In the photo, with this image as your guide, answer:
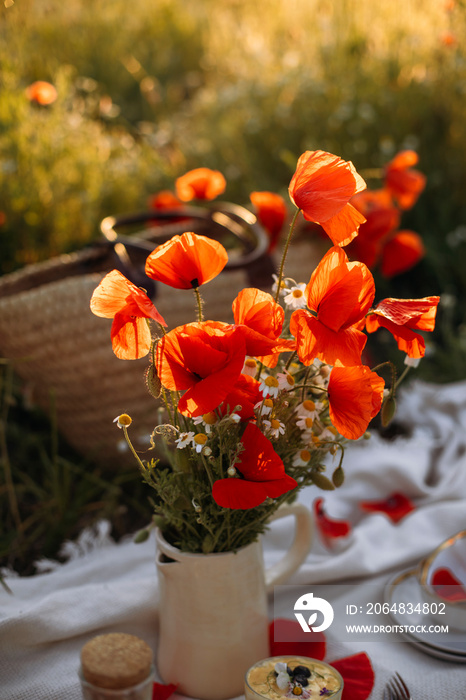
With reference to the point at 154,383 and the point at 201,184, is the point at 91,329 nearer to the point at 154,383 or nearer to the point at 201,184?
the point at 201,184

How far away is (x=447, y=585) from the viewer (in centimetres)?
83

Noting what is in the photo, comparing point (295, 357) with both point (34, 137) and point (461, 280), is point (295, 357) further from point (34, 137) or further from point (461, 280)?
point (461, 280)

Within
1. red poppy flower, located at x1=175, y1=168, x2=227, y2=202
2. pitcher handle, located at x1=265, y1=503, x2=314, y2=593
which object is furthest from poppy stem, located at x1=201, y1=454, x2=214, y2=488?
red poppy flower, located at x1=175, y1=168, x2=227, y2=202

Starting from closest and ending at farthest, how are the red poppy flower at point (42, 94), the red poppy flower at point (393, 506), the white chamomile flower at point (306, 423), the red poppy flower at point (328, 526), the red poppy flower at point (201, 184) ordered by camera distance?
1. the white chamomile flower at point (306, 423)
2. the red poppy flower at point (328, 526)
3. the red poppy flower at point (393, 506)
4. the red poppy flower at point (201, 184)
5. the red poppy flower at point (42, 94)

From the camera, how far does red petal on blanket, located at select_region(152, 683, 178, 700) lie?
2.32 ft

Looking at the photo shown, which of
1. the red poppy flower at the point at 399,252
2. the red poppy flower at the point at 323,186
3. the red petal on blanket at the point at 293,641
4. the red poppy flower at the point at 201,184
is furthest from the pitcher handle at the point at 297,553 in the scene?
the red poppy flower at the point at 399,252

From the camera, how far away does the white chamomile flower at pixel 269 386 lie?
1.94ft

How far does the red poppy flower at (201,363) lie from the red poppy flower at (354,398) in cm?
10

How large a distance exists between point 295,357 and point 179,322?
64 centimetres

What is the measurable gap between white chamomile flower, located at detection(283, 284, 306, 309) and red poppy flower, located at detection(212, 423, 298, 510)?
0.12m

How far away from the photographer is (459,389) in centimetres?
150

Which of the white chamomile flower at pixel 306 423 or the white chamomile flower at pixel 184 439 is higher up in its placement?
the white chamomile flower at pixel 184 439

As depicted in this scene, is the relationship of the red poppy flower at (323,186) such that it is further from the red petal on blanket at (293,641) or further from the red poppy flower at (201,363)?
the red petal on blanket at (293,641)

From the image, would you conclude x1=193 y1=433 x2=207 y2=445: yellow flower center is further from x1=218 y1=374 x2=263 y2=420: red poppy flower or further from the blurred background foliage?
the blurred background foliage
